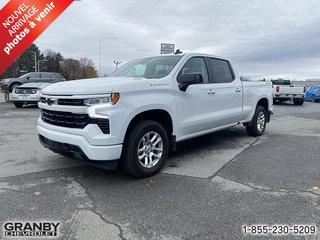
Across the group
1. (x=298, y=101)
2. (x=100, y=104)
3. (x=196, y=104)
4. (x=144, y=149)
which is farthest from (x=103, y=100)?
(x=298, y=101)

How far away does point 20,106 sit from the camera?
1445cm

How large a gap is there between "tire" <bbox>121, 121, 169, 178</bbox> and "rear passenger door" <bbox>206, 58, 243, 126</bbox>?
65.1 inches

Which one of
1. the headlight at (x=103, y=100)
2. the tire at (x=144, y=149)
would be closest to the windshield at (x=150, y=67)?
the tire at (x=144, y=149)

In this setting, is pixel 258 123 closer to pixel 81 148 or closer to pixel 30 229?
pixel 81 148

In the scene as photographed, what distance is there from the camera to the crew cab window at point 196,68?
4.99 metres

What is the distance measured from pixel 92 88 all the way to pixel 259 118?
205 inches

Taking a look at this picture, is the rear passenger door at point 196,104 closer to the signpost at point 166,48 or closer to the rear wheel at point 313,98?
the signpost at point 166,48

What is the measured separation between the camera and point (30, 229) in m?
2.97

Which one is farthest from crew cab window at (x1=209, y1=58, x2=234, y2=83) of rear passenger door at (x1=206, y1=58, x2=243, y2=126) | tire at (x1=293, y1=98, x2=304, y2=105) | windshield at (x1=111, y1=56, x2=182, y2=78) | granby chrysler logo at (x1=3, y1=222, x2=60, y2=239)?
tire at (x1=293, y1=98, x2=304, y2=105)

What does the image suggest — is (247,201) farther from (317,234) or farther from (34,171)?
(34,171)

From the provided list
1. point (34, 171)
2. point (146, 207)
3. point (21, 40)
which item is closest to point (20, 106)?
point (21, 40)

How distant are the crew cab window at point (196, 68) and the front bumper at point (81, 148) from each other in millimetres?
1900

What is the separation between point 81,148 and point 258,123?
5272 mm

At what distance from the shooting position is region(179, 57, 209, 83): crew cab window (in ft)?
16.4
